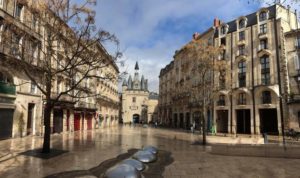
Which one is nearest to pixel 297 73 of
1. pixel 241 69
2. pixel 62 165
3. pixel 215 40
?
pixel 241 69

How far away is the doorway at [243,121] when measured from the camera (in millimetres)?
33641

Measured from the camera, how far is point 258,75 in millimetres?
30875

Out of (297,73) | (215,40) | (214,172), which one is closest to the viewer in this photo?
(214,172)

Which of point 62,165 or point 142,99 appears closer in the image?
point 62,165

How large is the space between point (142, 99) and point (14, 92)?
62.7 meters

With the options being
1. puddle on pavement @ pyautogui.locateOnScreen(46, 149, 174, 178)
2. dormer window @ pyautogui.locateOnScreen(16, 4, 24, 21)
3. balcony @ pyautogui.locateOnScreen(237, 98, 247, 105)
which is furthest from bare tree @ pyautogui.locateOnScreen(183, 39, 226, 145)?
balcony @ pyautogui.locateOnScreen(237, 98, 247, 105)

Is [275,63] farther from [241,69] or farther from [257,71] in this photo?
[241,69]

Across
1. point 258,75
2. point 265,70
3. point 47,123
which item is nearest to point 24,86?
point 47,123

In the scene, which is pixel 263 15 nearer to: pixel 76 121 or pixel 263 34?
pixel 263 34

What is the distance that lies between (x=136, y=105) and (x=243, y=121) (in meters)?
48.5

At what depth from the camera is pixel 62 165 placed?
9.27m

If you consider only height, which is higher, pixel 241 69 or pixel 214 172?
pixel 241 69

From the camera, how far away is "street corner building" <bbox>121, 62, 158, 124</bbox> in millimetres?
77562

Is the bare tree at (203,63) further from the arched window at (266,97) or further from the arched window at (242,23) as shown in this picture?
the arched window at (242,23)
